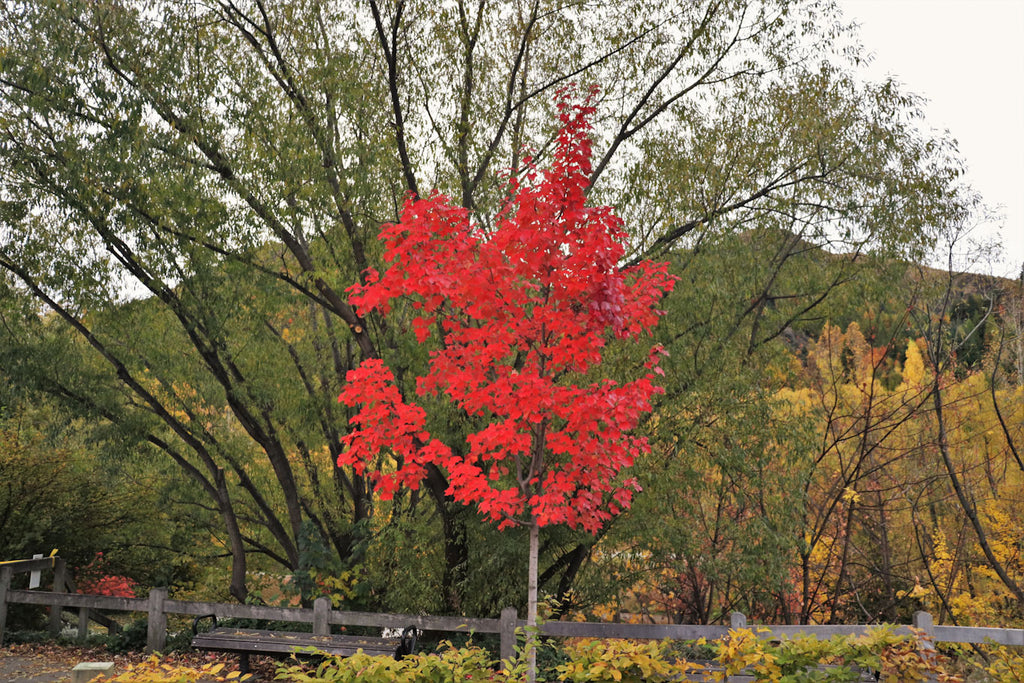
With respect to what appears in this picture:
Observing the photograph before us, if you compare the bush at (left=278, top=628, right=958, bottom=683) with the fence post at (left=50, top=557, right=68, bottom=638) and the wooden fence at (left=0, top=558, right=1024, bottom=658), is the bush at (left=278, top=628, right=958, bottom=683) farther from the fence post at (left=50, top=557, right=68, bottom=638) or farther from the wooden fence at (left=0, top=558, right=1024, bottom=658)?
the fence post at (left=50, top=557, right=68, bottom=638)

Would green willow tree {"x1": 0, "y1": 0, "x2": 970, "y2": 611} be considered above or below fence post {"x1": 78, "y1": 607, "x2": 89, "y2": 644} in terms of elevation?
above

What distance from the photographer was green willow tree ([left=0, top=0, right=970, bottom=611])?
767 cm

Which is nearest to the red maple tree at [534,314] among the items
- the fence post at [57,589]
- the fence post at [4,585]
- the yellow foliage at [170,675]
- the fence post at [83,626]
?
the yellow foliage at [170,675]

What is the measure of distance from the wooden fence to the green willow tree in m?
1.00

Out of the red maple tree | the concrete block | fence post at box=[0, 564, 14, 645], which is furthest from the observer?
fence post at box=[0, 564, 14, 645]

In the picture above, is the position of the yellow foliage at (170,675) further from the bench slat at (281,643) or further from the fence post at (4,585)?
the fence post at (4,585)

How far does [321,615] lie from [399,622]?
867 mm

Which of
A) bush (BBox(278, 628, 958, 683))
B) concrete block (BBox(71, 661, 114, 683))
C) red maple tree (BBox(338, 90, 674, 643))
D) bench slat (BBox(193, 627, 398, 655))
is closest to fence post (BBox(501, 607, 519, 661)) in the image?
bench slat (BBox(193, 627, 398, 655))

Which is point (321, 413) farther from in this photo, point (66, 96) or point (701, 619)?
point (701, 619)

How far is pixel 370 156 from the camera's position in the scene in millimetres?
7824

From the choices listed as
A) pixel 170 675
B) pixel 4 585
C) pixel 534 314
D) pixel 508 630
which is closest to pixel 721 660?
pixel 534 314

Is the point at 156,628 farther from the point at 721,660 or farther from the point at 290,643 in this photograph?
the point at 721,660

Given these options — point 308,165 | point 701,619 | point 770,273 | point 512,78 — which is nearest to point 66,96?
point 308,165

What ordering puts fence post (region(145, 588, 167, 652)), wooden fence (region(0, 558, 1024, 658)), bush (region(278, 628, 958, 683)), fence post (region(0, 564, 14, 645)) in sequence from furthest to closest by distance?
fence post (region(0, 564, 14, 645)) < fence post (region(145, 588, 167, 652)) < wooden fence (region(0, 558, 1024, 658)) < bush (region(278, 628, 958, 683))
